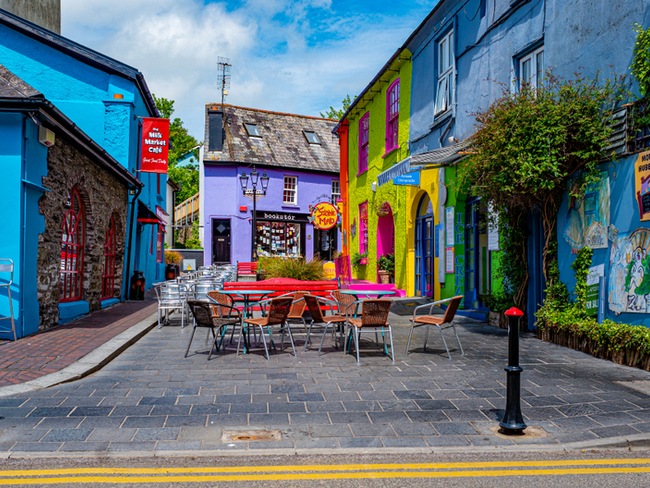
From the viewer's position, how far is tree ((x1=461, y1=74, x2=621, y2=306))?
7238mm

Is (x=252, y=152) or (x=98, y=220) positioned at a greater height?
(x=252, y=152)

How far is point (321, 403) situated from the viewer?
4840mm

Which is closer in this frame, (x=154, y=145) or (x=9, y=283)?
(x=9, y=283)

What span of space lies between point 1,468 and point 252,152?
1056 inches

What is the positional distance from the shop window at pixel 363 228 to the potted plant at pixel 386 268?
7.87 feet

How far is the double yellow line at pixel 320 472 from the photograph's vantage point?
10.7ft

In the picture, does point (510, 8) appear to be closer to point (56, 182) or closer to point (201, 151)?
Result: point (56, 182)

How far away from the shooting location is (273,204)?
2941 centimetres

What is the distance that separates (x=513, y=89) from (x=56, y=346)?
8841 mm

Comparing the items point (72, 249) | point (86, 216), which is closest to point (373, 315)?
point (72, 249)

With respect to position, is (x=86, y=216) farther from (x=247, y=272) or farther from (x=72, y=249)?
(x=247, y=272)

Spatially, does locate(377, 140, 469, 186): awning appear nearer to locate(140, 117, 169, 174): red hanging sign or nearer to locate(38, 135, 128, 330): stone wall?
locate(38, 135, 128, 330): stone wall

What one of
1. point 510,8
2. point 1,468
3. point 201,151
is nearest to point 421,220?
point 510,8

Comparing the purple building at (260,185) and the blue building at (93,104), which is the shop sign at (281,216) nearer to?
the purple building at (260,185)
